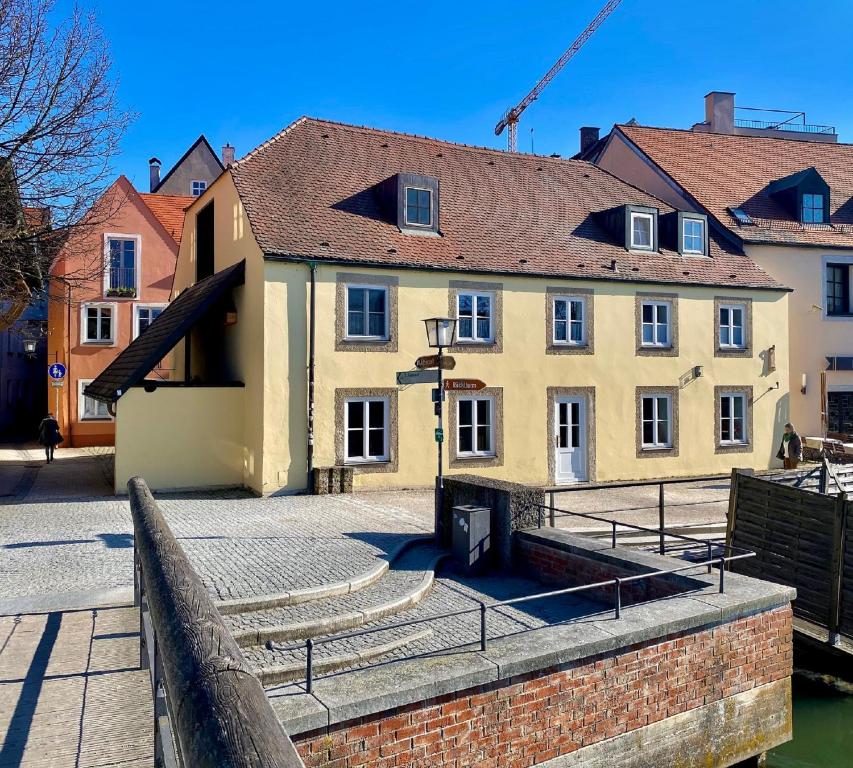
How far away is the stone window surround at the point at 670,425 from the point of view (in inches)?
813

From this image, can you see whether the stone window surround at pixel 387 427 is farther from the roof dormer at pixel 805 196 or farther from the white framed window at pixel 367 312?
the roof dormer at pixel 805 196

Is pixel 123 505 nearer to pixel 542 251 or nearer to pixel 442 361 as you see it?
pixel 442 361

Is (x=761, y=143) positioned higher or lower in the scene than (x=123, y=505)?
higher

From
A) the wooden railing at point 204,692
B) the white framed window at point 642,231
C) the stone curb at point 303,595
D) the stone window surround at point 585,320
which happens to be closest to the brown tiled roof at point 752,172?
the white framed window at point 642,231

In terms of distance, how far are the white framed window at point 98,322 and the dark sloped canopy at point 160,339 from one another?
26.0 feet

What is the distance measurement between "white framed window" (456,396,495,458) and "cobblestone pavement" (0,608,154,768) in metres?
11.8

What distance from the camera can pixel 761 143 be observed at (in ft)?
96.0

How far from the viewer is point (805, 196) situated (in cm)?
2534

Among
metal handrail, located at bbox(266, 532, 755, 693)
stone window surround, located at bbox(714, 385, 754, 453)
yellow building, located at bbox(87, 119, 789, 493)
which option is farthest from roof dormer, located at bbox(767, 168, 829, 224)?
metal handrail, located at bbox(266, 532, 755, 693)

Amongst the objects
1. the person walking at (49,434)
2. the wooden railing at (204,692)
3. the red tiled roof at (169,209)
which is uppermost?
the red tiled roof at (169,209)

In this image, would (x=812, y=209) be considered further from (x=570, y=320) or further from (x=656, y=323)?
(x=570, y=320)

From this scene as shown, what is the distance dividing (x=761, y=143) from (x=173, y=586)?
31.0 meters

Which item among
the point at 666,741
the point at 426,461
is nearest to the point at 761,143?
the point at 426,461

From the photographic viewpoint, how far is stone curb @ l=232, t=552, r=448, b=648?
7.52m
